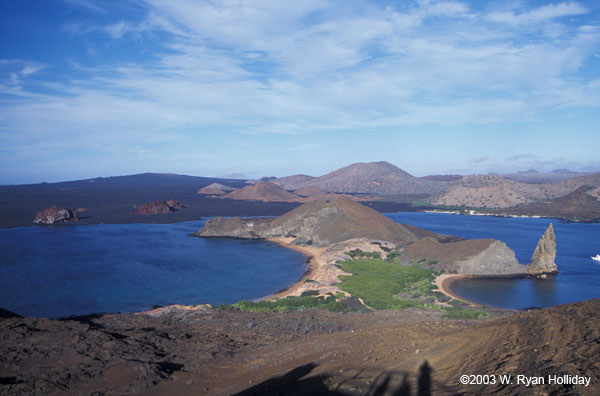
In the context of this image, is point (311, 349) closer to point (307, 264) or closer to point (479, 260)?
point (479, 260)

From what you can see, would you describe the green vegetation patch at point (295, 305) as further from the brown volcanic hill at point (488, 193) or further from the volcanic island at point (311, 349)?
the brown volcanic hill at point (488, 193)

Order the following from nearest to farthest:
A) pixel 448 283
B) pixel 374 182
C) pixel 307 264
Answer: pixel 448 283 → pixel 307 264 → pixel 374 182

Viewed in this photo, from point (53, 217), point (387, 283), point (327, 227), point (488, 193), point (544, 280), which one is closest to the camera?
point (387, 283)

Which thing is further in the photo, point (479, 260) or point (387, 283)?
point (479, 260)

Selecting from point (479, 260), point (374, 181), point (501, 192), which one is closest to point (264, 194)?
point (374, 181)

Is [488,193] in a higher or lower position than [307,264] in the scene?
higher

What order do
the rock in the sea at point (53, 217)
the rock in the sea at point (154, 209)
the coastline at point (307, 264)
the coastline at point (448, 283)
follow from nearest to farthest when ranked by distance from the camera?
the coastline at point (448, 283) → the coastline at point (307, 264) → the rock in the sea at point (53, 217) → the rock in the sea at point (154, 209)

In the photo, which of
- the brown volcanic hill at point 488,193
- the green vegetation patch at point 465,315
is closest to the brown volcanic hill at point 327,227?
the green vegetation patch at point 465,315
